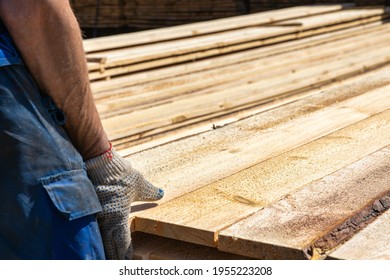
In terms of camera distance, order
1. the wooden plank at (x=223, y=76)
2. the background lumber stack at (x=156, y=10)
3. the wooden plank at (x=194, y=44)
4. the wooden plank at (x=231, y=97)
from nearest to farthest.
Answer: the wooden plank at (x=231, y=97) < the wooden plank at (x=223, y=76) < the wooden plank at (x=194, y=44) < the background lumber stack at (x=156, y=10)

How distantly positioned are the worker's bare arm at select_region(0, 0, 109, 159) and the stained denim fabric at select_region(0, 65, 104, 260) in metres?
0.05

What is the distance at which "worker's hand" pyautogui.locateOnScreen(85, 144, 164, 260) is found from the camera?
2.38m

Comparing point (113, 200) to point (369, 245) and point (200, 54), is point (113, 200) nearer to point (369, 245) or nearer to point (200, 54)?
point (369, 245)

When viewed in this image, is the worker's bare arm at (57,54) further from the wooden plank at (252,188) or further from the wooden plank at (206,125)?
the wooden plank at (206,125)

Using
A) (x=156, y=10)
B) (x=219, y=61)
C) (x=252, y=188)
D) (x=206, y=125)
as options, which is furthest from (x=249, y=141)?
(x=156, y=10)

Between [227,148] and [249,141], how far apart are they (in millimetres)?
144

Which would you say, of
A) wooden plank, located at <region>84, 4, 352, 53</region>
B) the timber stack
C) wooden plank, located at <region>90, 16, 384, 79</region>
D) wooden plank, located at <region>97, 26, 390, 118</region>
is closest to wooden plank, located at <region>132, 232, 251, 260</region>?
the timber stack

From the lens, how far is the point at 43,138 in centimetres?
223

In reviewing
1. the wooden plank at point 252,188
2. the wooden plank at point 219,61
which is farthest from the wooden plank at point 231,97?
the wooden plank at point 252,188

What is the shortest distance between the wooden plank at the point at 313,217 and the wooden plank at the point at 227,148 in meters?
0.41

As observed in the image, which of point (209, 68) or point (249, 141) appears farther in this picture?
point (209, 68)

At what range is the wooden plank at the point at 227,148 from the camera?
9.48 ft
